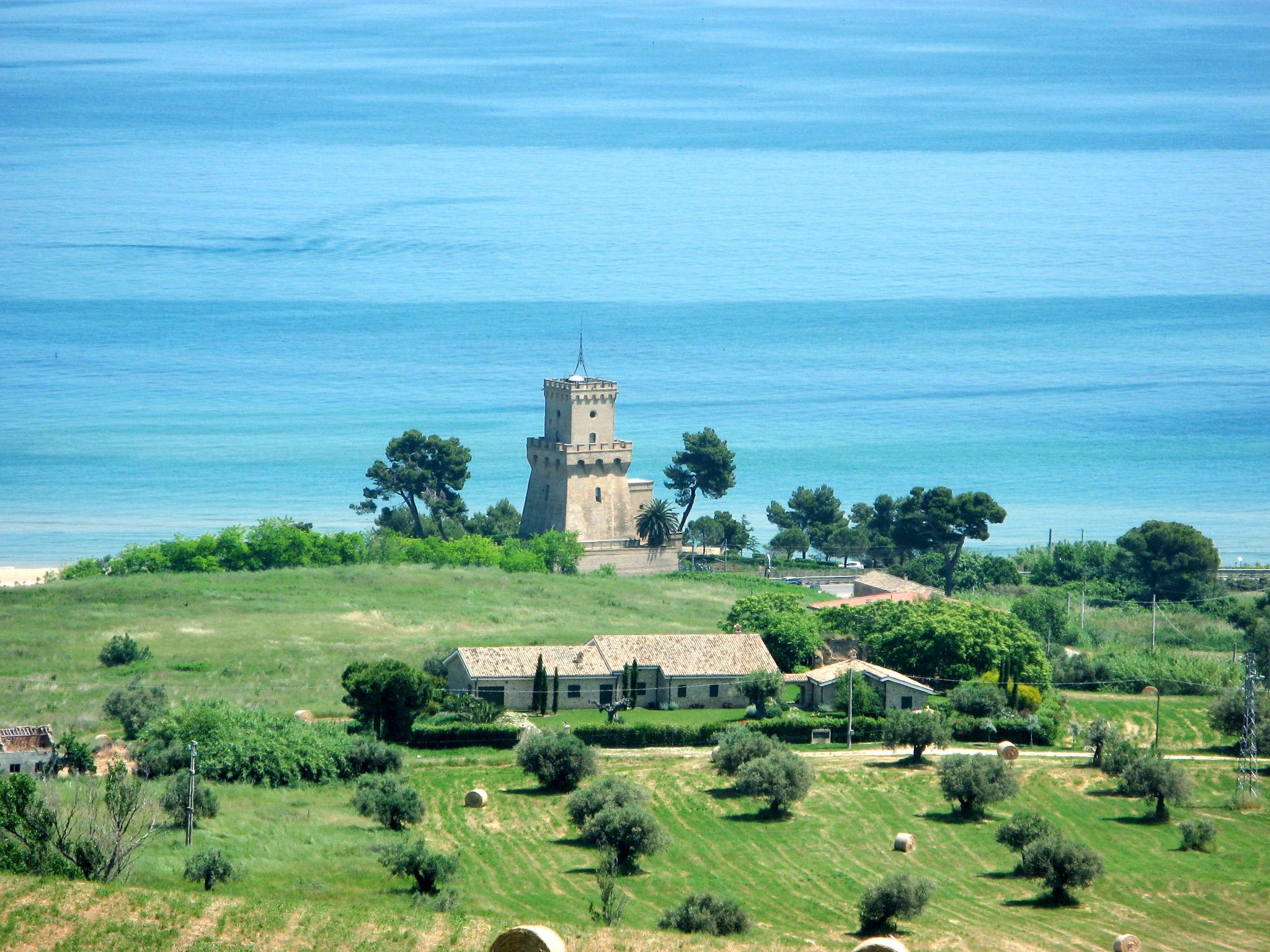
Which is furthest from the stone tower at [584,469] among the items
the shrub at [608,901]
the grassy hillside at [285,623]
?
the shrub at [608,901]

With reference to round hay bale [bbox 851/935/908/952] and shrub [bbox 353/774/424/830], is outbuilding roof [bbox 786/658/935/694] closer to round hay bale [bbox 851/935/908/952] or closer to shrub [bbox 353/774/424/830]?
shrub [bbox 353/774/424/830]

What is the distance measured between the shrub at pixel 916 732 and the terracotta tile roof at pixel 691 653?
232 inches

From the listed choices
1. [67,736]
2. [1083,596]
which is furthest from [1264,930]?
[1083,596]

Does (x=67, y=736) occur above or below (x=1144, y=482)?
below

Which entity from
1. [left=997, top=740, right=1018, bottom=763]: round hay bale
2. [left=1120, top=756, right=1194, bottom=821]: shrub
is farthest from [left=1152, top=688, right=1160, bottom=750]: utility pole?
[left=1120, top=756, right=1194, bottom=821]: shrub

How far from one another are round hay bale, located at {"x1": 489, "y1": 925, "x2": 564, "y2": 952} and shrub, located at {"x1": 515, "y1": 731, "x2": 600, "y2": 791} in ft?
54.5

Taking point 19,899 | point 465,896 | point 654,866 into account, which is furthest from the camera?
point 654,866

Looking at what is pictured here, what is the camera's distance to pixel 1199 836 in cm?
4194

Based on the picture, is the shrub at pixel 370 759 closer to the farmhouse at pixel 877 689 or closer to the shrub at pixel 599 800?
the shrub at pixel 599 800

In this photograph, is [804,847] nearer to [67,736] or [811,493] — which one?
[67,736]

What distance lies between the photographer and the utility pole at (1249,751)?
4581cm

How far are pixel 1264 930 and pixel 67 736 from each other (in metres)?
25.1

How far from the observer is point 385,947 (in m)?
28.9

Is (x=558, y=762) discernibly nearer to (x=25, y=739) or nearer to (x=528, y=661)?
(x=528, y=661)
